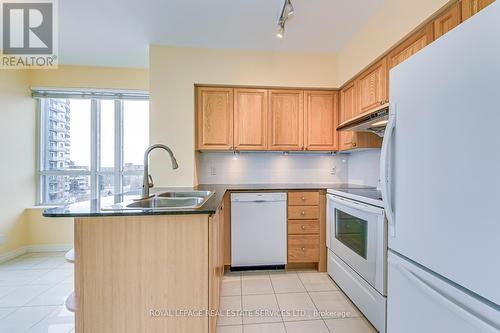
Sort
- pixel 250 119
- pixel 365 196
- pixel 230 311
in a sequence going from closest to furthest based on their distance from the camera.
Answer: pixel 365 196
pixel 230 311
pixel 250 119

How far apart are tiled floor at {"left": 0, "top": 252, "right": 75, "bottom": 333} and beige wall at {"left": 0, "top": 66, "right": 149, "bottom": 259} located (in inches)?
12.0

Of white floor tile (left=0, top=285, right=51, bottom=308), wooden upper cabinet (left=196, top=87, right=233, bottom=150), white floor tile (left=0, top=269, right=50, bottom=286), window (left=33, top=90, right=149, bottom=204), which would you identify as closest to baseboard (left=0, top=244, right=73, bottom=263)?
white floor tile (left=0, top=269, right=50, bottom=286)

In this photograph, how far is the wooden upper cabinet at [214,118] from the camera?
2838 millimetres

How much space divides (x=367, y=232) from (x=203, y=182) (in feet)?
6.91

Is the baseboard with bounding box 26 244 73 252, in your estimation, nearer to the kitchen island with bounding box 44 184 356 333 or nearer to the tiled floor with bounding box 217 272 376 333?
the tiled floor with bounding box 217 272 376 333

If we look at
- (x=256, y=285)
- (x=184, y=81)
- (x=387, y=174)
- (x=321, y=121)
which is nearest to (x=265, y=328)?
(x=256, y=285)

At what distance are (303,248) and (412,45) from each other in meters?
2.21

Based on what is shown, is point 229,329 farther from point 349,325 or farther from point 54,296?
point 54,296

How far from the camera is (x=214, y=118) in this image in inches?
112

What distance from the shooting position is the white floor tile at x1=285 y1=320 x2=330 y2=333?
1692 mm

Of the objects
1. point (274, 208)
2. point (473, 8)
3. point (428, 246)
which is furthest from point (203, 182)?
point (473, 8)

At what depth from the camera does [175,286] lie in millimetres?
1292

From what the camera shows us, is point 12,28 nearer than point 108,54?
Yes

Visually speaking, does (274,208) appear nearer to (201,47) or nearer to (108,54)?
(201,47)
